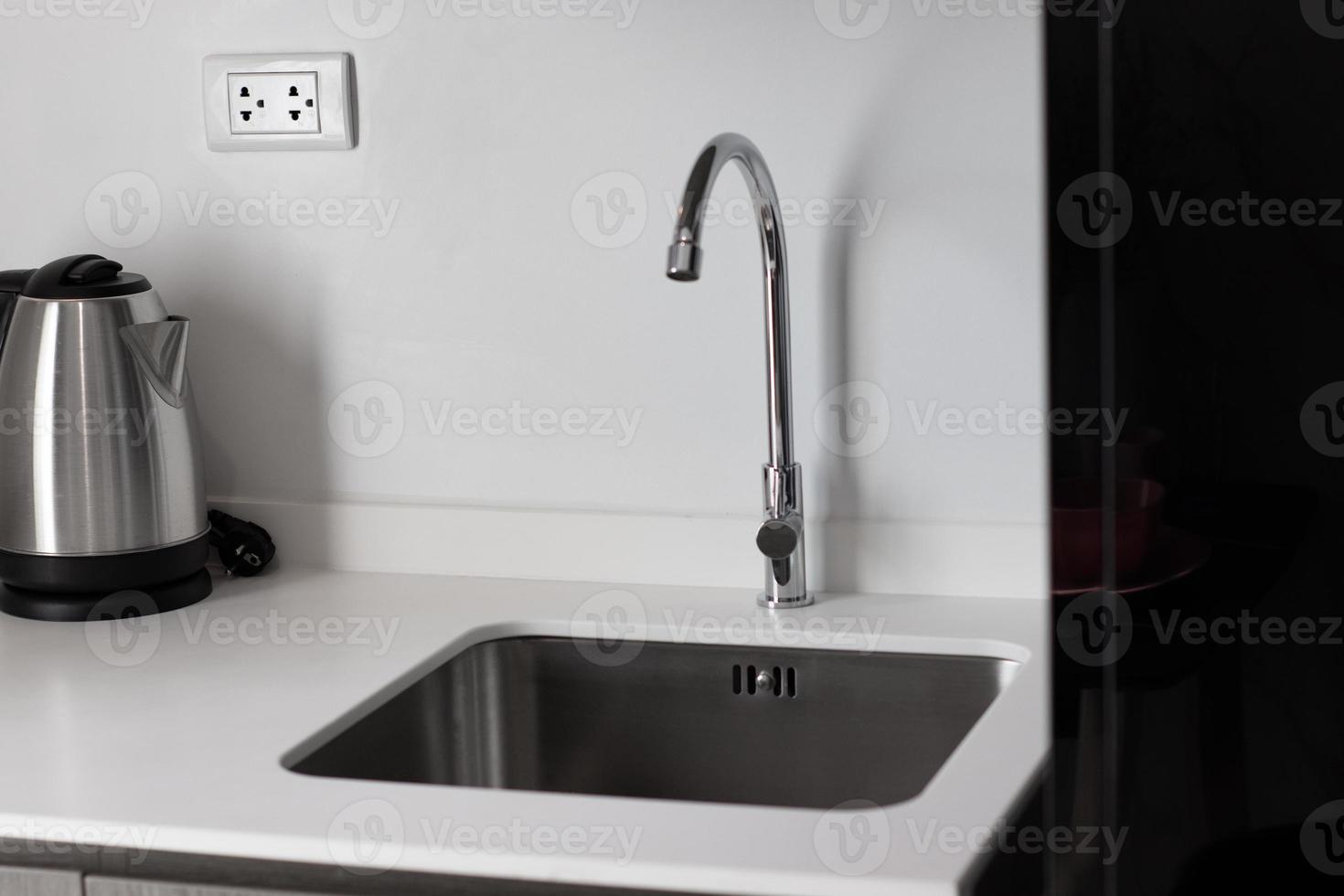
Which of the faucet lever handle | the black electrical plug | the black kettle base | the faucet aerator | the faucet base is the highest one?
the faucet aerator

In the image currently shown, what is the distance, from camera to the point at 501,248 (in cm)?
135

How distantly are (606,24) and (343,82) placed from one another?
0.85ft

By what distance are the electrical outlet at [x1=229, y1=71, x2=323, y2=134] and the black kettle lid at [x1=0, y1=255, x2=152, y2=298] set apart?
0.19 meters

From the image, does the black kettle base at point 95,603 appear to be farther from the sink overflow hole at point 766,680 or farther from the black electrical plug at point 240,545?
the sink overflow hole at point 766,680

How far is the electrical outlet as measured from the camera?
1.36m

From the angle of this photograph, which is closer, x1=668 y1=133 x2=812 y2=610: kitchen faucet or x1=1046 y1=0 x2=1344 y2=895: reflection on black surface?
x1=1046 y1=0 x2=1344 y2=895: reflection on black surface

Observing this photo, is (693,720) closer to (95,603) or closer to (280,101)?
(95,603)

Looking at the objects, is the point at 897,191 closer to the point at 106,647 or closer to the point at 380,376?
the point at 380,376

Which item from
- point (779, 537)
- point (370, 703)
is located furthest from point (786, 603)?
point (370, 703)

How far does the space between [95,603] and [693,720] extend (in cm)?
55

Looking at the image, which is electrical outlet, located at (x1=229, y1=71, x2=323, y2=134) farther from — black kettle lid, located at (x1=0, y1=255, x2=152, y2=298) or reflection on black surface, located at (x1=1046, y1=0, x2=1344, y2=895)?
reflection on black surface, located at (x1=1046, y1=0, x2=1344, y2=895)

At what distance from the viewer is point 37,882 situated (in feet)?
2.87

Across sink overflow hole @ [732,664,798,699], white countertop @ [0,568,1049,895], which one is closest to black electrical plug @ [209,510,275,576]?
white countertop @ [0,568,1049,895]

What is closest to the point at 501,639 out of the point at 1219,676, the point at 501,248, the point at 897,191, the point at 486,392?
the point at 486,392
